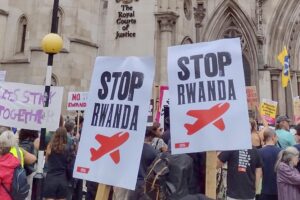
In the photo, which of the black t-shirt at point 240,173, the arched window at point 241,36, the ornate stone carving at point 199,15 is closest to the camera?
the black t-shirt at point 240,173

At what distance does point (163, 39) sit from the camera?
1712cm

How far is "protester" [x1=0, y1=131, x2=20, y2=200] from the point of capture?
4.44m

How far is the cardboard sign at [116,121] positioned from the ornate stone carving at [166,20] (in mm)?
13004

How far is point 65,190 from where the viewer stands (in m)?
6.03

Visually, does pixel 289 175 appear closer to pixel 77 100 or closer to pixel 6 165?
pixel 6 165

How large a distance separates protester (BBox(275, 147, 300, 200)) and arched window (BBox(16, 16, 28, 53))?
15.0 m

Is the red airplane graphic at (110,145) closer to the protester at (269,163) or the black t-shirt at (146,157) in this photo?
the black t-shirt at (146,157)

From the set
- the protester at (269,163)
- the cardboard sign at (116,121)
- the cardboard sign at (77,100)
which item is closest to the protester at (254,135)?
the protester at (269,163)

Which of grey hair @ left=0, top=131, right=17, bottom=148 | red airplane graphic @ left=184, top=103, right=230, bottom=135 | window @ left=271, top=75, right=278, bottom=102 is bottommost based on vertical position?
grey hair @ left=0, top=131, right=17, bottom=148

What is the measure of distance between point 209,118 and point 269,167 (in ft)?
8.23

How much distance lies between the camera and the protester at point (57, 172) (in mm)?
5824

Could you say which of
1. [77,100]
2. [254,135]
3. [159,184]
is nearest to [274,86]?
[77,100]

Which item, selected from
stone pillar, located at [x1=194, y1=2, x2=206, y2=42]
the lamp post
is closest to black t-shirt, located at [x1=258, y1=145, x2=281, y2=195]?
the lamp post

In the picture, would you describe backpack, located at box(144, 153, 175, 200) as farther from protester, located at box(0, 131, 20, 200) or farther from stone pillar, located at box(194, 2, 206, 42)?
stone pillar, located at box(194, 2, 206, 42)
